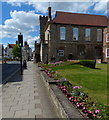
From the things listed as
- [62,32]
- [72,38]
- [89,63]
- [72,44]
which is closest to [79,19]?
[72,38]

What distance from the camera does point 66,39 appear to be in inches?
1071

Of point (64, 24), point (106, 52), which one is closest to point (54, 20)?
point (64, 24)

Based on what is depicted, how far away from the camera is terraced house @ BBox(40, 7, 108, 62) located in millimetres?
26594

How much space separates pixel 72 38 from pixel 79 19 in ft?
20.0

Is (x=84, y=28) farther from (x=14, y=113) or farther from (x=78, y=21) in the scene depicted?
(x=14, y=113)

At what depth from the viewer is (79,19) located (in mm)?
29328

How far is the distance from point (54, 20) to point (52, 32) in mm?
3079

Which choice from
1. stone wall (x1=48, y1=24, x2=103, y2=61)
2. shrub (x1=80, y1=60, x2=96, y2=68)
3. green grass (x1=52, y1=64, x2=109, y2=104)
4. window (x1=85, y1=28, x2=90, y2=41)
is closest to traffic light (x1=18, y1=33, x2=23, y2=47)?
green grass (x1=52, y1=64, x2=109, y2=104)

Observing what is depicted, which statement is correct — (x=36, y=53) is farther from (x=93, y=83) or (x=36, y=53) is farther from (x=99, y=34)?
(x=93, y=83)

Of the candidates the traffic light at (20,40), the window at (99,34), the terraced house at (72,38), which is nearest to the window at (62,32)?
the terraced house at (72,38)

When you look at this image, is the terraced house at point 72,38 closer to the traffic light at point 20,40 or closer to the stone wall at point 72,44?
the stone wall at point 72,44

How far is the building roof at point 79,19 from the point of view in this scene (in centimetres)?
2750

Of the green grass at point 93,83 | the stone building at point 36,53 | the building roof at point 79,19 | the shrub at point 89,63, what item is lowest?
the green grass at point 93,83

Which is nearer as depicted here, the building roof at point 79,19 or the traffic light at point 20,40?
the traffic light at point 20,40
